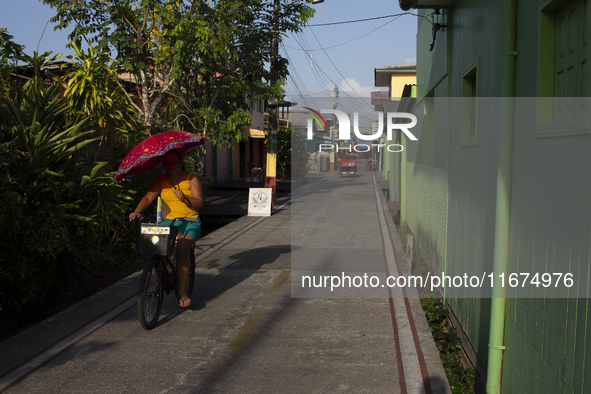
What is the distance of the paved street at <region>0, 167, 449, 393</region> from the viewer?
14.1 feet

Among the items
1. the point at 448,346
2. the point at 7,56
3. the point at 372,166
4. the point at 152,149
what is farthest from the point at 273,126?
the point at 372,166

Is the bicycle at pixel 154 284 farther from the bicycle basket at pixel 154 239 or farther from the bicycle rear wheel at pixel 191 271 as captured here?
the bicycle rear wheel at pixel 191 271

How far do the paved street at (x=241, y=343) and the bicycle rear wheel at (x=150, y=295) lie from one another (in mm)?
144

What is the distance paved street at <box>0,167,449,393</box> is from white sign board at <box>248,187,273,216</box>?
7420 mm

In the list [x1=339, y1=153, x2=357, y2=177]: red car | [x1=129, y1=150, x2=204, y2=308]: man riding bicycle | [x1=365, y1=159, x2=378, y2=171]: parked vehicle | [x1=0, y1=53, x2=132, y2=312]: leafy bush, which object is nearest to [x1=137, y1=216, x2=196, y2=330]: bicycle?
[x1=129, y1=150, x2=204, y2=308]: man riding bicycle

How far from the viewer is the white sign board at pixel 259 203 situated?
1608cm

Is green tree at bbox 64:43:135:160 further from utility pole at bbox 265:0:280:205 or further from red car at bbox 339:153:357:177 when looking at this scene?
red car at bbox 339:153:357:177

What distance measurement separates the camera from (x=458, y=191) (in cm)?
656

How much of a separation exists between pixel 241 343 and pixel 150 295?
1.11 metres

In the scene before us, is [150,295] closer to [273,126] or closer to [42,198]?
[42,198]

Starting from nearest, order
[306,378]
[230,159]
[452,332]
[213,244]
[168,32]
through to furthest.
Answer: [306,378] → [452,332] → [213,244] → [168,32] → [230,159]

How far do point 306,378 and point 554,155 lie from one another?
259cm

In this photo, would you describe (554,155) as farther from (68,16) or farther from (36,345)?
(68,16)

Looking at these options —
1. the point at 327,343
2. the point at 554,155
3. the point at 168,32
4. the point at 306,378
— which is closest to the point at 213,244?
the point at 168,32
